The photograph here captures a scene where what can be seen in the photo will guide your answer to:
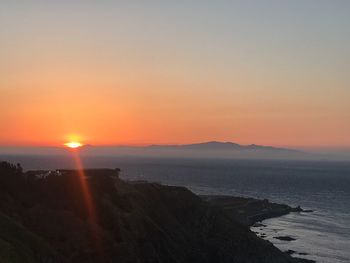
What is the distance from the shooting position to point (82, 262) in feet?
151

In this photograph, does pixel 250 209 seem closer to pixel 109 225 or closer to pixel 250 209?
pixel 250 209

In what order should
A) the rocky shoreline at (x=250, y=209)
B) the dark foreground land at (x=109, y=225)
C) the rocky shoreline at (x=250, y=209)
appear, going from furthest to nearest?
the rocky shoreline at (x=250, y=209) < the rocky shoreline at (x=250, y=209) < the dark foreground land at (x=109, y=225)

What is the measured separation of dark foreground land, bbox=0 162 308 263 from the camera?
46.4m

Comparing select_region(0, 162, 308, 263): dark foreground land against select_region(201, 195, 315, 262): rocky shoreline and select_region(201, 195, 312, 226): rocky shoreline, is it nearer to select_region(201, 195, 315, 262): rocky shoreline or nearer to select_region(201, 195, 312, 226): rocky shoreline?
select_region(201, 195, 315, 262): rocky shoreline

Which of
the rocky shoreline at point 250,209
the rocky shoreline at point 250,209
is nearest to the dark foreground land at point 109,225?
the rocky shoreline at point 250,209

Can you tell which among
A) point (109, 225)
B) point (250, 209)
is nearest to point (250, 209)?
point (250, 209)

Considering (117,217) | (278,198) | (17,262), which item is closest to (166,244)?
(117,217)

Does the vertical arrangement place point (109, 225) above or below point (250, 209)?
above

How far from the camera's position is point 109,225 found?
56.8 meters

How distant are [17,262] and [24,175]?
2342 cm

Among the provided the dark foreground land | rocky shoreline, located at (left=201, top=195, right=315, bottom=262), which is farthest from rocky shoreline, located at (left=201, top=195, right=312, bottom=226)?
the dark foreground land

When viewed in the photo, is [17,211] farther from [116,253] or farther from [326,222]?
[326,222]

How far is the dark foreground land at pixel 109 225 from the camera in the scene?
46375mm

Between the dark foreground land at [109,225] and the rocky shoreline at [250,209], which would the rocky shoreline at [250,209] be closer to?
the rocky shoreline at [250,209]
